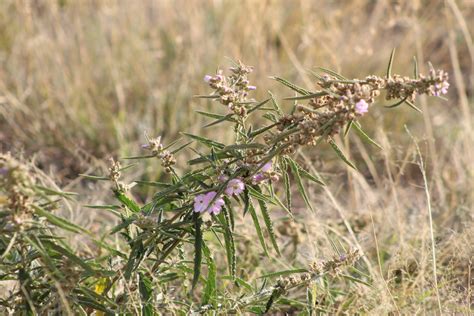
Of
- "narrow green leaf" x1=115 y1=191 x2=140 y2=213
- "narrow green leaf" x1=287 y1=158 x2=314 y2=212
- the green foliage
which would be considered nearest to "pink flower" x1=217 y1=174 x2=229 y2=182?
the green foliage

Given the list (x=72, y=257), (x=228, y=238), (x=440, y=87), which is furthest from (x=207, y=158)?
(x=440, y=87)

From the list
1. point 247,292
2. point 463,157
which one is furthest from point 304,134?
point 463,157

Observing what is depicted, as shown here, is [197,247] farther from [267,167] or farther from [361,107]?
[361,107]

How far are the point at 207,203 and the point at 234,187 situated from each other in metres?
0.07

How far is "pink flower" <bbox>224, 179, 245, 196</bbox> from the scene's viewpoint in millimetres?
1607

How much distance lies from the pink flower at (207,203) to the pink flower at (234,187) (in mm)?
30

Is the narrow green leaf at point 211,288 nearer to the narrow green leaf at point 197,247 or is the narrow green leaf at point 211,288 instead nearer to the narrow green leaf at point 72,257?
the narrow green leaf at point 197,247

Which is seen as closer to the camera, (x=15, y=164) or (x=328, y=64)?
(x=15, y=164)

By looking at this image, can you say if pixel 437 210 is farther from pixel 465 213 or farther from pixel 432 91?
pixel 432 91

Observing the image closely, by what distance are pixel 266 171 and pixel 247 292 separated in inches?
23.9

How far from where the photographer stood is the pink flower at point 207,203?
62.2 inches

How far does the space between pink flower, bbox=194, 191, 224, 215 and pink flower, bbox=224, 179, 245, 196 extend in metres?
0.03

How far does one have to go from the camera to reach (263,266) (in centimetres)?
251

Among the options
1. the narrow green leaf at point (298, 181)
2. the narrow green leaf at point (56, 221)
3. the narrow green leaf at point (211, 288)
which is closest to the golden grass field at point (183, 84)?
the narrow green leaf at point (211, 288)
